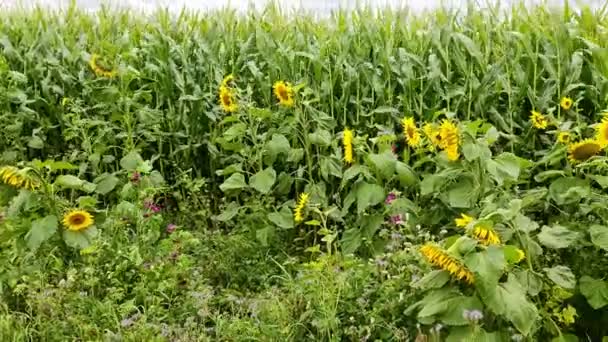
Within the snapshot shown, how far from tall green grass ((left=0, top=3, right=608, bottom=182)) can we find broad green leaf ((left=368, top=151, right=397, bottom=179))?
0.56 m

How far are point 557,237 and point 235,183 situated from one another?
72.4 inches

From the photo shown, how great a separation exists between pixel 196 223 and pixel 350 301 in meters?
1.59

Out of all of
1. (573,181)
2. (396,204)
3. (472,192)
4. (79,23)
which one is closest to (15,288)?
(396,204)

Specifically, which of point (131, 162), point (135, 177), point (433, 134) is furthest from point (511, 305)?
point (131, 162)

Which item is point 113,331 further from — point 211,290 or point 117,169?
point 117,169

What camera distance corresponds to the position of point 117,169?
5293 mm

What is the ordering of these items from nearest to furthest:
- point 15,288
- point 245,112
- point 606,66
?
point 15,288
point 606,66
point 245,112

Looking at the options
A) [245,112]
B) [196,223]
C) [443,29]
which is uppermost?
[443,29]

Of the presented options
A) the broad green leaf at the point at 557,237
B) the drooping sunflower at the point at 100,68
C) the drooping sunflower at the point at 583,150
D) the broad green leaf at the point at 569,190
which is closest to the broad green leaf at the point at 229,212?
the drooping sunflower at the point at 100,68

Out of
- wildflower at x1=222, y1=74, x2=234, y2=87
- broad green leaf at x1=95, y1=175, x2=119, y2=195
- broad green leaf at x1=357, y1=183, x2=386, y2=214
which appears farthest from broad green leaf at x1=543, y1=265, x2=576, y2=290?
broad green leaf at x1=95, y1=175, x2=119, y2=195

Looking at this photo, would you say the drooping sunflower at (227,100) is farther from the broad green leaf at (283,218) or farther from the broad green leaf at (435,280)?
the broad green leaf at (435,280)

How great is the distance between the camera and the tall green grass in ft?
14.8

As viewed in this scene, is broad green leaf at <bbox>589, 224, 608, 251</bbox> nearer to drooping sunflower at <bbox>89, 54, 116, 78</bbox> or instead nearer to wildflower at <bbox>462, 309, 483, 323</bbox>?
wildflower at <bbox>462, 309, 483, 323</bbox>

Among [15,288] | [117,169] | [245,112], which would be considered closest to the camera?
[15,288]
